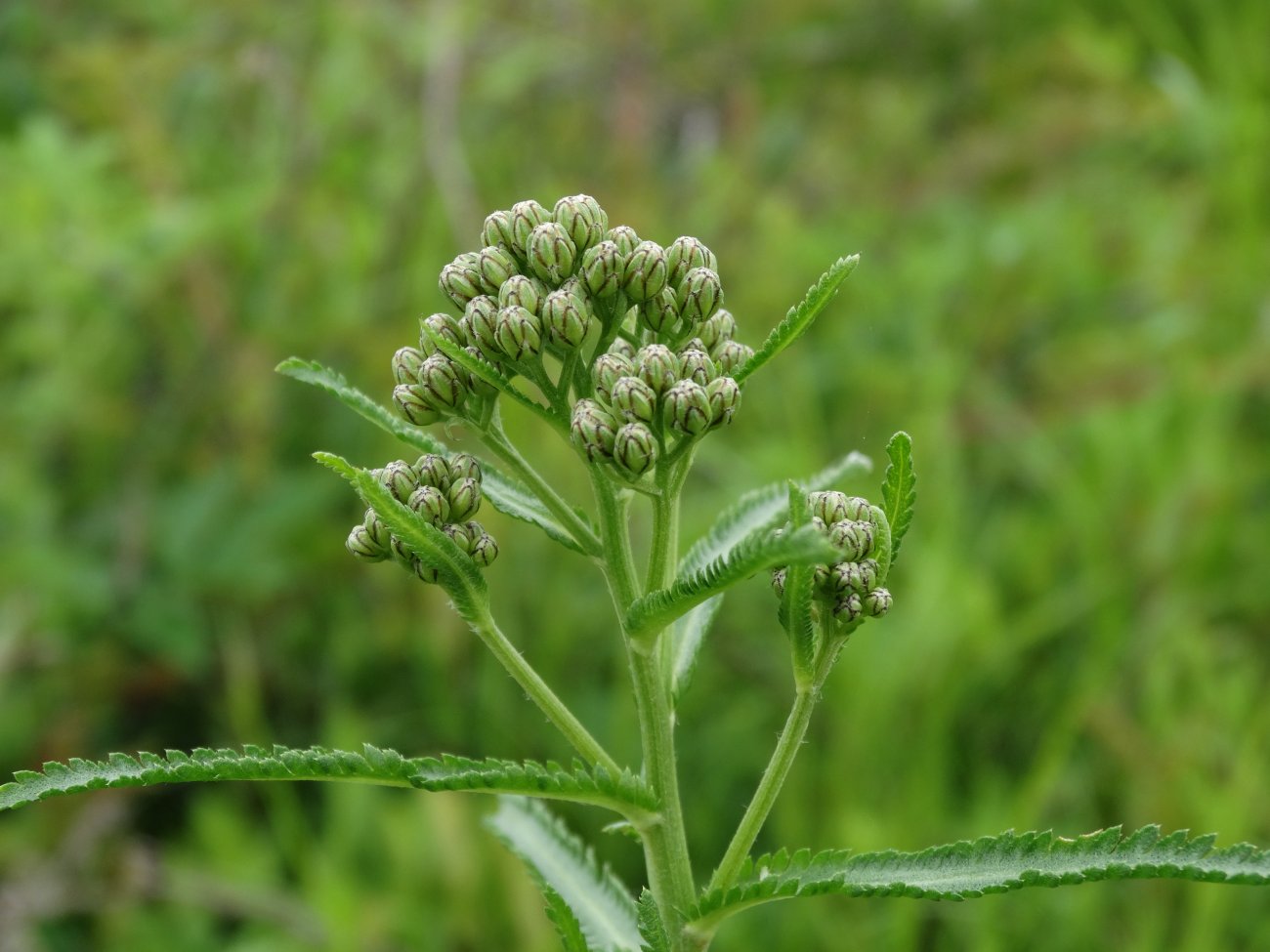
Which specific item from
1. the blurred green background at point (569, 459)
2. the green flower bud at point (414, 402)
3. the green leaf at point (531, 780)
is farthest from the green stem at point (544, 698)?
the blurred green background at point (569, 459)

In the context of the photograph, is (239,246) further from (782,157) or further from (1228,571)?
(1228,571)

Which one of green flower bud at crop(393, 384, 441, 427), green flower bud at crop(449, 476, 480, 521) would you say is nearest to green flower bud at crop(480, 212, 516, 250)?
green flower bud at crop(393, 384, 441, 427)

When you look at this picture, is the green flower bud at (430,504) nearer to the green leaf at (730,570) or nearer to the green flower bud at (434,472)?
the green flower bud at (434,472)

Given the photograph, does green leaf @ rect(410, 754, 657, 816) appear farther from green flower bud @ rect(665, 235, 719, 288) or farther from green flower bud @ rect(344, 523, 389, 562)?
green flower bud @ rect(665, 235, 719, 288)

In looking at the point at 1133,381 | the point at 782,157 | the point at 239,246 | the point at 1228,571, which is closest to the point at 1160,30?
the point at 782,157

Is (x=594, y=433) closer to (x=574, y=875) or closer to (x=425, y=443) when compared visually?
(x=425, y=443)

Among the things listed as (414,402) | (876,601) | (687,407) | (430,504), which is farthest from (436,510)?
(876,601)

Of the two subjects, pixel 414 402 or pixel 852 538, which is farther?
pixel 414 402
